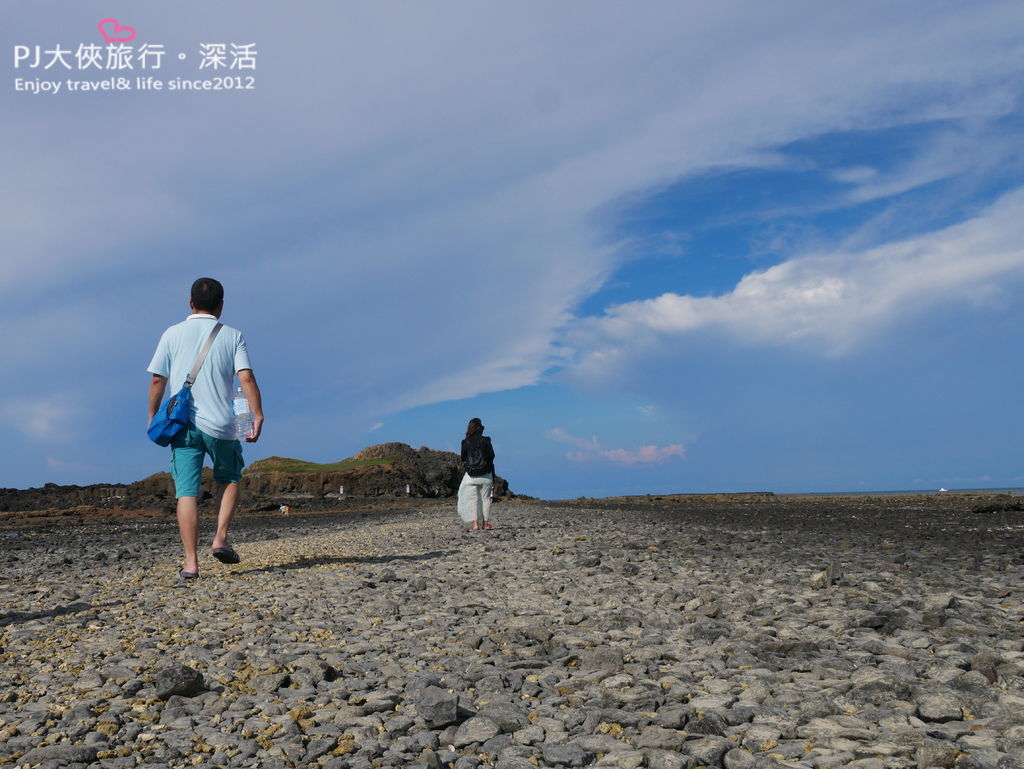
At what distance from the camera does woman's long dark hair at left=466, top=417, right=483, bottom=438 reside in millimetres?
16297

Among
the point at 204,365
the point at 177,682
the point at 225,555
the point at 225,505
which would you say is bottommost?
the point at 177,682

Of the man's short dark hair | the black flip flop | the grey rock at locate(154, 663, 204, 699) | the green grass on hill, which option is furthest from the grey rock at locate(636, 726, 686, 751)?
the green grass on hill

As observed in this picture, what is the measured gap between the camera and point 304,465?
180 ft

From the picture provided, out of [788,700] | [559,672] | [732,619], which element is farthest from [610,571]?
[788,700]

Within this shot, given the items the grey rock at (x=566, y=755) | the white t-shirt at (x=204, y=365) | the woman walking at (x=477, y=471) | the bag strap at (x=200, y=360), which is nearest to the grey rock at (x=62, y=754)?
the grey rock at (x=566, y=755)

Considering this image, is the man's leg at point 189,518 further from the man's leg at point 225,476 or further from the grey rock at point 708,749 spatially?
the grey rock at point 708,749

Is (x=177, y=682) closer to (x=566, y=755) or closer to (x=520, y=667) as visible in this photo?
(x=520, y=667)

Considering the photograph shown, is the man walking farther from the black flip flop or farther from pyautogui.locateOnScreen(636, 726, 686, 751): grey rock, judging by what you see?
pyautogui.locateOnScreen(636, 726, 686, 751): grey rock

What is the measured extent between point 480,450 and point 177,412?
8.62m

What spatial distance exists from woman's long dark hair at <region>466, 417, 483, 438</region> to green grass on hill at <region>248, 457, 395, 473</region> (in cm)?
3748

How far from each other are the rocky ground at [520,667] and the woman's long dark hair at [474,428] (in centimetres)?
672

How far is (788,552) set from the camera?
37.6 ft

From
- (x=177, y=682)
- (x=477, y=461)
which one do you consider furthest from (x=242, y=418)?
(x=477, y=461)

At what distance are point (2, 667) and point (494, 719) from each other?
12.1 ft
